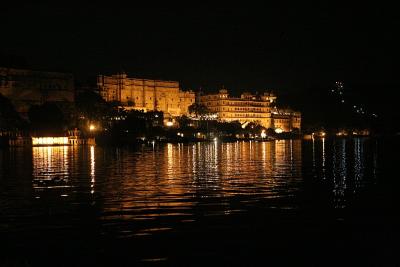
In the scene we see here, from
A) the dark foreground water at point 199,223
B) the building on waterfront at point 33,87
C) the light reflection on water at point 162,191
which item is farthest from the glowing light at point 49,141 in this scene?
the dark foreground water at point 199,223

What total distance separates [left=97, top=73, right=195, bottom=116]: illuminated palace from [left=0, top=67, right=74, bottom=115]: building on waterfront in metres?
15.1

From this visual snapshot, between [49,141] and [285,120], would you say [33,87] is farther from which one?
[285,120]

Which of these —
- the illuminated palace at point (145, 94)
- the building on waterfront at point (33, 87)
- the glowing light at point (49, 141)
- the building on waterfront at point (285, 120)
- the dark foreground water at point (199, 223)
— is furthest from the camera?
the building on waterfront at point (285, 120)

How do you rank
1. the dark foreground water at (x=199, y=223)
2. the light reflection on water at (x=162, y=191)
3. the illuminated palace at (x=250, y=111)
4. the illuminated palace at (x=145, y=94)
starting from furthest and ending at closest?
1. the illuminated palace at (x=250, y=111)
2. the illuminated palace at (x=145, y=94)
3. the light reflection on water at (x=162, y=191)
4. the dark foreground water at (x=199, y=223)

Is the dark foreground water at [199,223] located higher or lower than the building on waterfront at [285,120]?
lower

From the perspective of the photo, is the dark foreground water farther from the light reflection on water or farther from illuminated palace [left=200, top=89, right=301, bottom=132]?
illuminated palace [left=200, top=89, right=301, bottom=132]

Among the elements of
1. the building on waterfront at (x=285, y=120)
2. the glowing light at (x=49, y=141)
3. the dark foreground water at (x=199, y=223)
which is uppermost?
the building on waterfront at (x=285, y=120)

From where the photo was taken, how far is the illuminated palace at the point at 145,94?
5094 inches

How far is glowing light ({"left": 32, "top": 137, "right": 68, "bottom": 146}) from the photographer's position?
3516 inches

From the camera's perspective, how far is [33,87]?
10706 cm

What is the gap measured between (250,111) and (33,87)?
236 feet

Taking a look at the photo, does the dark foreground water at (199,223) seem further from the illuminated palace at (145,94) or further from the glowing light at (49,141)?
the illuminated palace at (145,94)

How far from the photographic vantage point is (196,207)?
18.3 meters

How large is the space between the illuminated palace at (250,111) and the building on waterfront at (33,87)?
177ft
